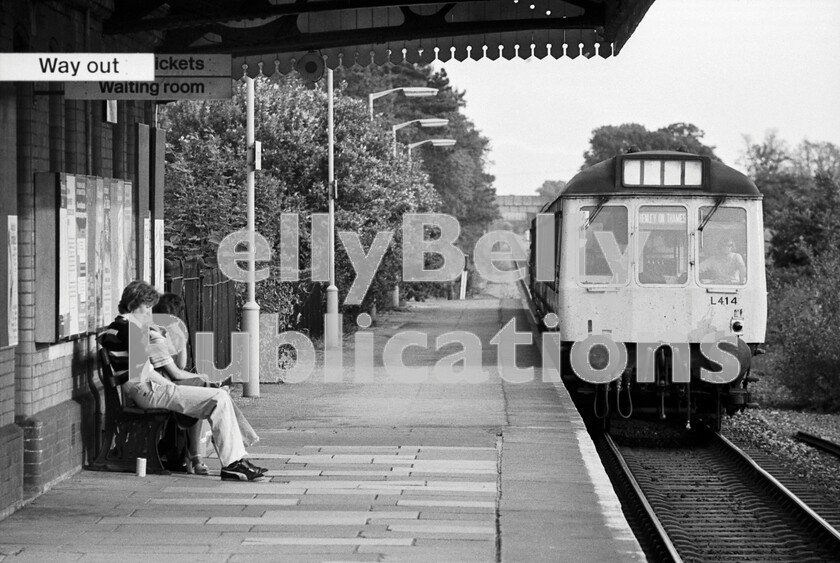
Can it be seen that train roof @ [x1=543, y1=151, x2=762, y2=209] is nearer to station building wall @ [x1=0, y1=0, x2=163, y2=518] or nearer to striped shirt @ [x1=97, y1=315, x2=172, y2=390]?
station building wall @ [x1=0, y1=0, x2=163, y2=518]

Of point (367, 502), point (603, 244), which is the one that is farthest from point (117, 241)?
point (603, 244)

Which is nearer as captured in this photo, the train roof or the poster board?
the poster board

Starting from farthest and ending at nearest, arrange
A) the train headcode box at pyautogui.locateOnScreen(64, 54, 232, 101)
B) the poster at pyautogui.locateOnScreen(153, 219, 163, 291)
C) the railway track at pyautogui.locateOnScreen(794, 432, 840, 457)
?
the railway track at pyautogui.locateOnScreen(794, 432, 840, 457) < the poster at pyautogui.locateOnScreen(153, 219, 163, 291) < the train headcode box at pyautogui.locateOnScreen(64, 54, 232, 101)

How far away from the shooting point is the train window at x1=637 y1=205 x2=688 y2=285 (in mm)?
15633

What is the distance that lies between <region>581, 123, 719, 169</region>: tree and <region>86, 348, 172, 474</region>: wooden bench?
82186 mm

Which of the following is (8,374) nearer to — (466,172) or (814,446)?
(814,446)

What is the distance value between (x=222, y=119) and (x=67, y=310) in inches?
699

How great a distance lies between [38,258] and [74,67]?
1.87 metres

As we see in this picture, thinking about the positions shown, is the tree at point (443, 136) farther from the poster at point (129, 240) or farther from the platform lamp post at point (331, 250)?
the poster at point (129, 240)

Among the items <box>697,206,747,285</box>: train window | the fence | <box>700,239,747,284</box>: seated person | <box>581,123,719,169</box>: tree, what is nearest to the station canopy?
the fence

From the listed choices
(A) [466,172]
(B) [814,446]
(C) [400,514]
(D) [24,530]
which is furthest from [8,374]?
(A) [466,172]

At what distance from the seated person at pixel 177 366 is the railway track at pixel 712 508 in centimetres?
310

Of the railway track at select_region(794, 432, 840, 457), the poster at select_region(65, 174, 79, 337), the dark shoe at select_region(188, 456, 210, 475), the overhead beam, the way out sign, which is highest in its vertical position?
the overhead beam

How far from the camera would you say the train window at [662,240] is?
15633mm
